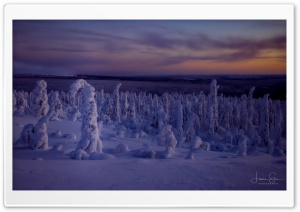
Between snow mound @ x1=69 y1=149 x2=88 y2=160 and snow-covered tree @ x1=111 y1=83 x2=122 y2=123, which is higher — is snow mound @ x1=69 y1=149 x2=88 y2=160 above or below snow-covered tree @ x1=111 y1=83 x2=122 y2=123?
below

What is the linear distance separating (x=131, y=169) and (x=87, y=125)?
1132 mm

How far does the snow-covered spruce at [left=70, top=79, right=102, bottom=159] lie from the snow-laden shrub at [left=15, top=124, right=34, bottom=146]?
81 centimetres

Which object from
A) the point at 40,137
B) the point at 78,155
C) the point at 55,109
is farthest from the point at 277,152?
the point at 40,137

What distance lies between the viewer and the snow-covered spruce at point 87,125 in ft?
24.9

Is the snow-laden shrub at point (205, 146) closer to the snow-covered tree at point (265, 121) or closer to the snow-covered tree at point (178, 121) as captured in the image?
the snow-covered tree at point (178, 121)

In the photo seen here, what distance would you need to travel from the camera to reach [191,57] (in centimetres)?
776

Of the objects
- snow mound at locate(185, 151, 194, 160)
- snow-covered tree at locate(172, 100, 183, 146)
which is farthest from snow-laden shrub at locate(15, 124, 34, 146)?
snow mound at locate(185, 151, 194, 160)

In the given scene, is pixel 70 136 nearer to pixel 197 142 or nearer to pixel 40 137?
pixel 40 137

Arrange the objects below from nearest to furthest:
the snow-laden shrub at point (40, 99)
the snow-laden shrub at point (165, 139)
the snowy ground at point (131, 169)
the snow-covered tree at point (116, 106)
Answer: the snowy ground at point (131, 169) → the snow-laden shrub at point (40, 99) → the snow-laden shrub at point (165, 139) → the snow-covered tree at point (116, 106)

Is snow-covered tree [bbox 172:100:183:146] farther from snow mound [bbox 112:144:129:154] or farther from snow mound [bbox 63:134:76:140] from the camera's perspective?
snow mound [bbox 63:134:76:140]

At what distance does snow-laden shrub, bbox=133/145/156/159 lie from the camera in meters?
7.70

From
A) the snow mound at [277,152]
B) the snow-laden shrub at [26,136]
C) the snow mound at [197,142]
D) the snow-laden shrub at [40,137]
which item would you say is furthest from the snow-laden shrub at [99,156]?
the snow mound at [277,152]

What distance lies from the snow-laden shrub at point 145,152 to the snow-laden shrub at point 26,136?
1.92 meters

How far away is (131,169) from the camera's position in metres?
7.61
